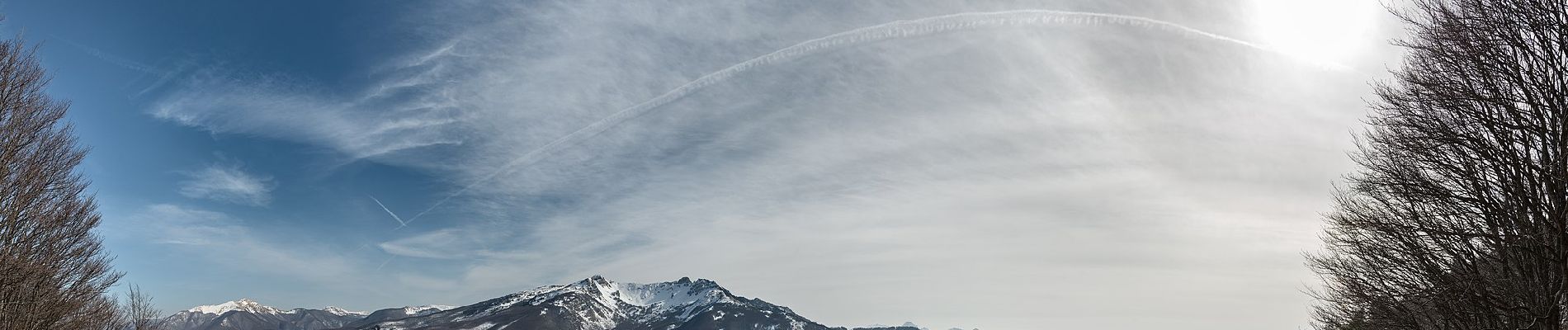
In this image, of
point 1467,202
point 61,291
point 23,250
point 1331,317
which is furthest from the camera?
point 1331,317

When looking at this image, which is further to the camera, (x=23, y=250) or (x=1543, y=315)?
(x=23, y=250)

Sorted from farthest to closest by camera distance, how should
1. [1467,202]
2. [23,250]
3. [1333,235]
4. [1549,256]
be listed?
[23,250] < [1333,235] < [1467,202] < [1549,256]

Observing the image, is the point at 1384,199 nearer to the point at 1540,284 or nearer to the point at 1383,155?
the point at 1383,155

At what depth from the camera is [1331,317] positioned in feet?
93.8

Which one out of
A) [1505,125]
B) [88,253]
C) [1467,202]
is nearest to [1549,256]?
[1467,202]

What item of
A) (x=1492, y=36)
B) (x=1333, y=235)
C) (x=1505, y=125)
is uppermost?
(x=1492, y=36)

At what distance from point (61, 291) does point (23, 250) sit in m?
2.53

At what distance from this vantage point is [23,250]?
20.7 metres

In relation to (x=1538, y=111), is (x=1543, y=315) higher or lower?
lower

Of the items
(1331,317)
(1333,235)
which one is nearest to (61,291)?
(1333,235)

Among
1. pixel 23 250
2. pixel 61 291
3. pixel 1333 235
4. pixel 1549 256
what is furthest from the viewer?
pixel 61 291

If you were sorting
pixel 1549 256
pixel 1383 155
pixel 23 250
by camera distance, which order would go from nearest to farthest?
pixel 1549 256 < pixel 1383 155 < pixel 23 250

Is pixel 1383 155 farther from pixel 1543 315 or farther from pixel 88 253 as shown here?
pixel 88 253

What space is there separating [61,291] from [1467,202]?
38172mm
